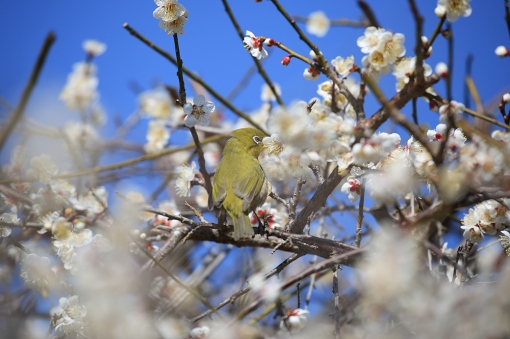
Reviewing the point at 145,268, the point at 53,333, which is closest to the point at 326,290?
the point at 145,268

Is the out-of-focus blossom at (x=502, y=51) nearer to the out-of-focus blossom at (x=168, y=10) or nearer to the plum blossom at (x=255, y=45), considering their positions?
the plum blossom at (x=255, y=45)

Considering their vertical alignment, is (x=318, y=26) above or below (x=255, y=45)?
above

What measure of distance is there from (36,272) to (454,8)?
9.03ft

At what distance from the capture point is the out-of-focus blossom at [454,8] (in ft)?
7.68

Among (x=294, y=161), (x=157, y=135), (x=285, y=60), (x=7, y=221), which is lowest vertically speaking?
(x=7, y=221)

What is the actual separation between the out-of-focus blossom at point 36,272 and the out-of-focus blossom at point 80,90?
140 inches

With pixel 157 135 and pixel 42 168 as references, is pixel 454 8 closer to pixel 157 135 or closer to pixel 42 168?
pixel 42 168

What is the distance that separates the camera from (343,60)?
286cm

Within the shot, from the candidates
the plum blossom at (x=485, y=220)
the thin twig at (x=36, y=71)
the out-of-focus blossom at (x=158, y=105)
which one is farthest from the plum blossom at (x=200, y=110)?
the out-of-focus blossom at (x=158, y=105)

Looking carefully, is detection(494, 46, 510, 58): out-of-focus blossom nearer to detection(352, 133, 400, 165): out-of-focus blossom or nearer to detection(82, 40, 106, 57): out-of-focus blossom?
detection(352, 133, 400, 165): out-of-focus blossom

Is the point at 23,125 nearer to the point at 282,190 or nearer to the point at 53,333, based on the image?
the point at 53,333

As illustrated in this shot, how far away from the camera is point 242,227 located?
315 centimetres

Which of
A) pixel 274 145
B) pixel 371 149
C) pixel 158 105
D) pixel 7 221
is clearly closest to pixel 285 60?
pixel 274 145

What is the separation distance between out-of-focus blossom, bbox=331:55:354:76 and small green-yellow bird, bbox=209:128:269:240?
3.55 feet
